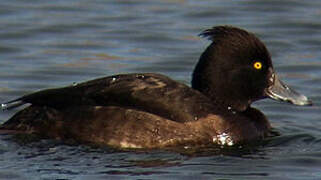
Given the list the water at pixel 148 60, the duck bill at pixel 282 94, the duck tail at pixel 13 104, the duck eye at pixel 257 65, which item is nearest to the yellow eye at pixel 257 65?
the duck eye at pixel 257 65

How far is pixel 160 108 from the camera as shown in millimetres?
8969

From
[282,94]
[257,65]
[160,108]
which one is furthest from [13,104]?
[282,94]

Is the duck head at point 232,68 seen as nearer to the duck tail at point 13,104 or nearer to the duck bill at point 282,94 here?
the duck bill at point 282,94

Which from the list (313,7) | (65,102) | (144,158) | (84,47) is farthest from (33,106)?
(313,7)

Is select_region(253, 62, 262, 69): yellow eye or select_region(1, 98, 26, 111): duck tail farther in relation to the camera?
select_region(253, 62, 262, 69): yellow eye

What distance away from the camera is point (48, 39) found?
12969 millimetres

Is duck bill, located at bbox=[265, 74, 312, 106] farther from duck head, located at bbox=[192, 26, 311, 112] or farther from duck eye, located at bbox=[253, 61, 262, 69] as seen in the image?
duck eye, located at bbox=[253, 61, 262, 69]

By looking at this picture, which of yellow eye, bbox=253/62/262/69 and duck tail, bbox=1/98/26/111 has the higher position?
yellow eye, bbox=253/62/262/69

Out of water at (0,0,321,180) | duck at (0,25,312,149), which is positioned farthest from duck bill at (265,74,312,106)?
duck at (0,25,312,149)

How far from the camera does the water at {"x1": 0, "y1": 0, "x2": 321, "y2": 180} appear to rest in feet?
27.9

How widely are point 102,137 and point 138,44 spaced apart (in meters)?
3.94

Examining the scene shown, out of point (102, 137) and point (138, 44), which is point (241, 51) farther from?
point (138, 44)

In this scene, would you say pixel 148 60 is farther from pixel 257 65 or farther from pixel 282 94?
pixel 257 65

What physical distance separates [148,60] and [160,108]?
328 cm
